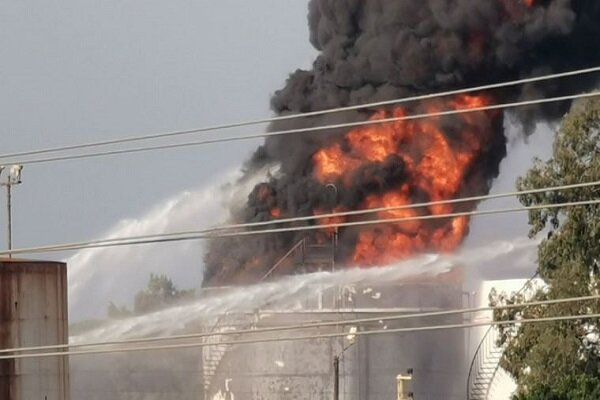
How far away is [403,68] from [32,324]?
1190 inches

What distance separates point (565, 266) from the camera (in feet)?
168

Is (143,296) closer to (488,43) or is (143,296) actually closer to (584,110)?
(488,43)

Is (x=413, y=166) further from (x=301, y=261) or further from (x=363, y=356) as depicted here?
(x=363, y=356)

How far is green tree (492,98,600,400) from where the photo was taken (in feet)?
165

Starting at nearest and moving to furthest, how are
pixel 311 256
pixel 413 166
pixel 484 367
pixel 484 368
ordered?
pixel 413 166 → pixel 311 256 → pixel 484 368 → pixel 484 367

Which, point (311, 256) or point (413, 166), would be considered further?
point (311, 256)

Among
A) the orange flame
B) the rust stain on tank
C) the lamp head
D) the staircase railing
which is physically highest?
the orange flame

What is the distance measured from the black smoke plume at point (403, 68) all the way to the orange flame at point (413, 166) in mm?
378

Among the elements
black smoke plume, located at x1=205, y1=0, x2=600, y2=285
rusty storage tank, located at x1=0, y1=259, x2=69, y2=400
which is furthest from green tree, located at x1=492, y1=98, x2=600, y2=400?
rusty storage tank, located at x1=0, y1=259, x2=69, y2=400

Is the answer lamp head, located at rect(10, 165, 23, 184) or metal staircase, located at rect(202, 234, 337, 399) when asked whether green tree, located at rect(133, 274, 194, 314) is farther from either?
lamp head, located at rect(10, 165, 23, 184)

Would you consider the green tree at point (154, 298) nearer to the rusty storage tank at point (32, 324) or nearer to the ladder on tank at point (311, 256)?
the ladder on tank at point (311, 256)

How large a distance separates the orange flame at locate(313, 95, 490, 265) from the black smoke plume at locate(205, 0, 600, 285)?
14.9 inches

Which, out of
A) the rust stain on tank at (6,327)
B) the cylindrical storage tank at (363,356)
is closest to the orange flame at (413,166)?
the cylindrical storage tank at (363,356)

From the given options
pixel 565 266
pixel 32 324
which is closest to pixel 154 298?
pixel 565 266
